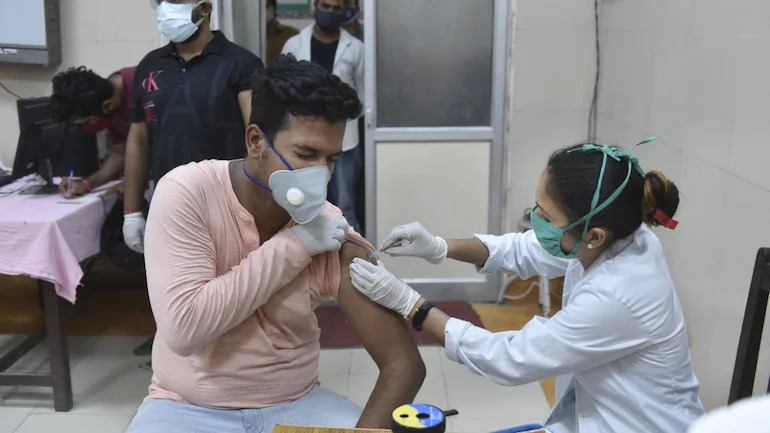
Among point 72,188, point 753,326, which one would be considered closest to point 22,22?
point 72,188

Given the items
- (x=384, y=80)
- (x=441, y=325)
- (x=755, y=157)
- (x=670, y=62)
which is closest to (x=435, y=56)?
(x=384, y=80)

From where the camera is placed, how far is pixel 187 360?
4.77 ft

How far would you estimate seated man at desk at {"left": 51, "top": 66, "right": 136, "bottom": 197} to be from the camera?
295 cm

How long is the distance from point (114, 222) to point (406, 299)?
1856 mm

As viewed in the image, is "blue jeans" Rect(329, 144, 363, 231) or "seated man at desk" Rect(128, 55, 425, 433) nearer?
"seated man at desk" Rect(128, 55, 425, 433)

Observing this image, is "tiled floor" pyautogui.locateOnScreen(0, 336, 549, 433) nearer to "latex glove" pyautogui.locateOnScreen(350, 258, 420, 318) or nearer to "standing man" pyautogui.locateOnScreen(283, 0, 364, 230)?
"standing man" pyautogui.locateOnScreen(283, 0, 364, 230)

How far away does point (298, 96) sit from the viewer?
4.68 ft

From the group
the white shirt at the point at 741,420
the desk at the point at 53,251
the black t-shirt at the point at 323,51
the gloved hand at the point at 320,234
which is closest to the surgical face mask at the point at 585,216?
the gloved hand at the point at 320,234

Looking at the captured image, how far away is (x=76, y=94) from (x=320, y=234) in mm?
1912

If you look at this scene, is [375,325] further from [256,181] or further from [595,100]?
[595,100]

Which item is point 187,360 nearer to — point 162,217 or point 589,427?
point 162,217

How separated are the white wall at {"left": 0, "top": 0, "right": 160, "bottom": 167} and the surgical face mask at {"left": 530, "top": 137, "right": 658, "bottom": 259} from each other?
2667 millimetres

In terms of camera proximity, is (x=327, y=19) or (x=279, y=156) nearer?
(x=279, y=156)

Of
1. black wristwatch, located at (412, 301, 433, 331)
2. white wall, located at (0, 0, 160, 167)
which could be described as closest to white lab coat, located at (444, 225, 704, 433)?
black wristwatch, located at (412, 301, 433, 331)
